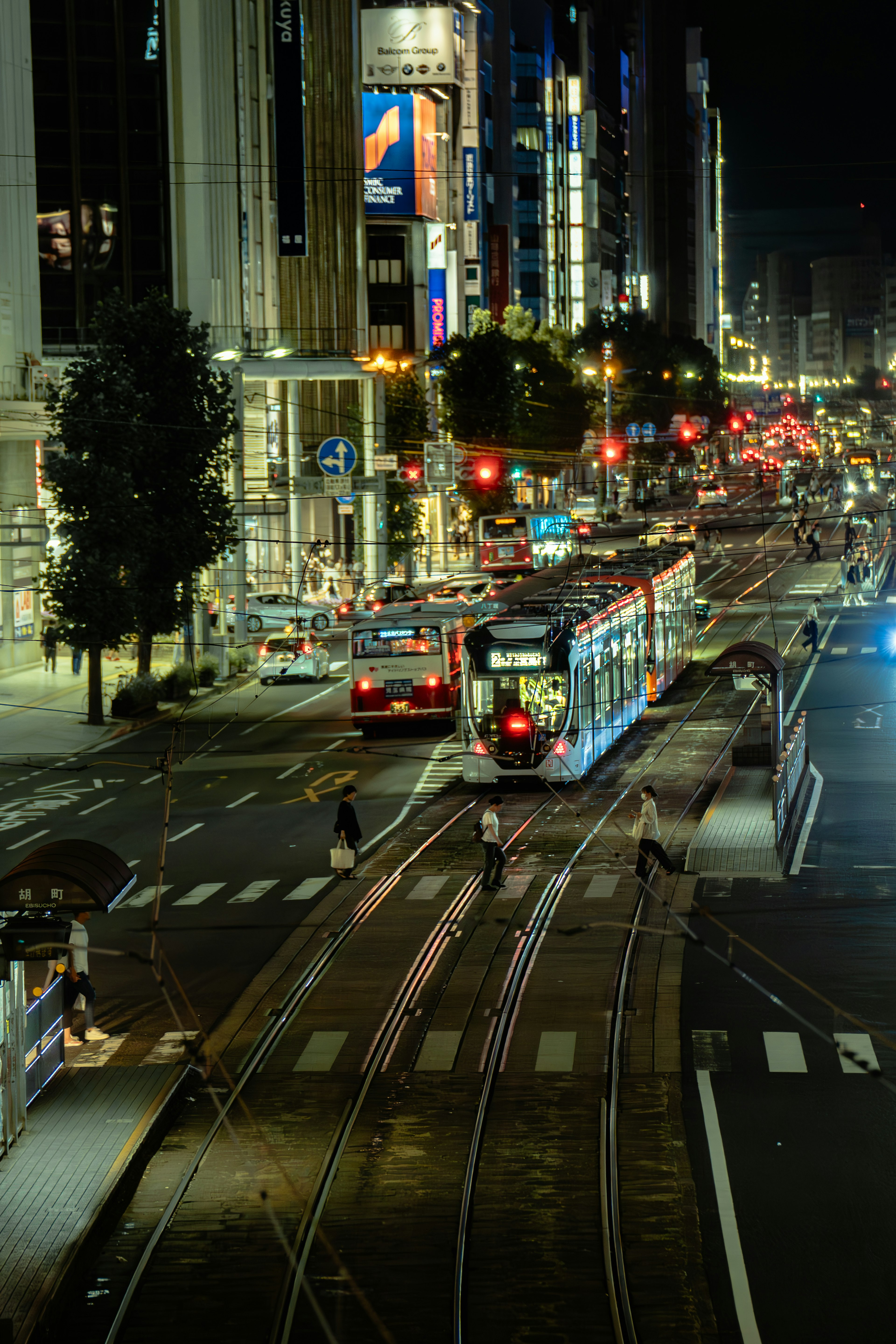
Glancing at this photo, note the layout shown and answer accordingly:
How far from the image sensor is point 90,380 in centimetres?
4594

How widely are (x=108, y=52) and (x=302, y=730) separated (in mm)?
33898

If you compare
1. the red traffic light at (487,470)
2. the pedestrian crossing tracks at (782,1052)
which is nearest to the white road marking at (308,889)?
the pedestrian crossing tracks at (782,1052)

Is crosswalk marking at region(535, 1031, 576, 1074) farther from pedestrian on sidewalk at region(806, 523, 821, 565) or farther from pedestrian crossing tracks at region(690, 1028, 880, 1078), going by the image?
pedestrian on sidewalk at region(806, 523, 821, 565)

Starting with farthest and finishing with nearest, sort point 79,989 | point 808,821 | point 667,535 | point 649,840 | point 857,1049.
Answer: point 667,535
point 808,821
point 649,840
point 79,989
point 857,1049

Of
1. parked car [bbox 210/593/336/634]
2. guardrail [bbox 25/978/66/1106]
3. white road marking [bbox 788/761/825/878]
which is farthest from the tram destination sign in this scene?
parked car [bbox 210/593/336/634]

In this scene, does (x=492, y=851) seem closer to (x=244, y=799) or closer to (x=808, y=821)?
(x=808, y=821)

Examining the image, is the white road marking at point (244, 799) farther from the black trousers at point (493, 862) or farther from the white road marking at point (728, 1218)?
the white road marking at point (728, 1218)

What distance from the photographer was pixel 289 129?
68.6 metres

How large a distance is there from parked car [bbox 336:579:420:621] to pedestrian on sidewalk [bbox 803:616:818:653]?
13.4 meters

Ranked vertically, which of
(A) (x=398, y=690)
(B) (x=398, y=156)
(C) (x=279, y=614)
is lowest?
(A) (x=398, y=690)

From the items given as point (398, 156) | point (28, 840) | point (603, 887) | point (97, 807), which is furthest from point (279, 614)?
point (398, 156)

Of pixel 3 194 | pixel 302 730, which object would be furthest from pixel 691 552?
pixel 3 194

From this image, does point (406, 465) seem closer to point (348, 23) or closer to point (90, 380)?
point (348, 23)

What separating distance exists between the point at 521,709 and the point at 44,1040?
17951 millimetres
